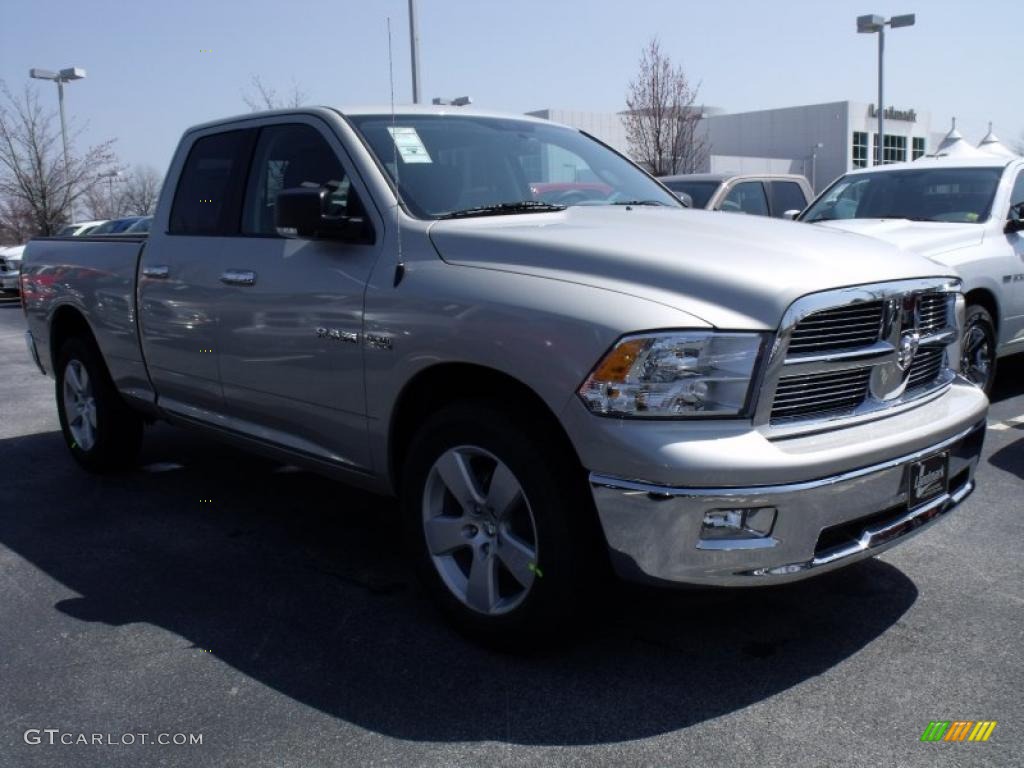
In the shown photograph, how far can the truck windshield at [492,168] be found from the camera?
3.99 m

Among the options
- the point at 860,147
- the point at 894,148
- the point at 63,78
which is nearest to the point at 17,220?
the point at 63,78

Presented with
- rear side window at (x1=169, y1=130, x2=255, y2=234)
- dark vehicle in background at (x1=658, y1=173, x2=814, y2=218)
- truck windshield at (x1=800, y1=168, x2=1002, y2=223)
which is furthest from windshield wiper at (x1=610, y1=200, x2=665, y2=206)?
dark vehicle in background at (x1=658, y1=173, x2=814, y2=218)

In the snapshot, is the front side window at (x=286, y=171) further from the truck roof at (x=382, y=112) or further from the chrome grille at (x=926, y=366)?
the chrome grille at (x=926, y=366)

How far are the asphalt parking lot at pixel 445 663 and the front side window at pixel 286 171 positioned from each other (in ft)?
5.07

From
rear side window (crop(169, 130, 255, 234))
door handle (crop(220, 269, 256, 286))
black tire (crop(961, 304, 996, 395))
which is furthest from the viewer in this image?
black tire (crop(961, 304, 996, 395))

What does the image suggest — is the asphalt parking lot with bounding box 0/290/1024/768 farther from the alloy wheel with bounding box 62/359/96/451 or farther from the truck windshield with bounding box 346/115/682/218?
the truck windshield with bounding box 346/115/682/218

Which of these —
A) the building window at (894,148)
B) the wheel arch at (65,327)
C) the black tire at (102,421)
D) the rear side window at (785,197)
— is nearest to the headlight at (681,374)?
the black tire at (102,421)

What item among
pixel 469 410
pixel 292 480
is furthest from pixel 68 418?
pixel 469 410

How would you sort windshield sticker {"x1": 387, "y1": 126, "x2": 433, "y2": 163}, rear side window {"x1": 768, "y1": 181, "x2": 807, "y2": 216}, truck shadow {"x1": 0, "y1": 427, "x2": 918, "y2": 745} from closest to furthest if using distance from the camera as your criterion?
truck shadow {"x1": 0, "y1": 427, "x2": 918, "y2": 745} → windshield sticker {"x1": 387, "y1": 126, "x2": 433, "y2": 163} → rear side window {"x1": 768, "y1": 181, "x2": 807, "y2": 216}

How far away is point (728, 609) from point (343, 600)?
1503mm

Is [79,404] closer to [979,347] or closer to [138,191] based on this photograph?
[979,347]

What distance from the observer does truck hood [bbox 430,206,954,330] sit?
300cm

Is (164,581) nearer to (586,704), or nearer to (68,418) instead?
(586,704)

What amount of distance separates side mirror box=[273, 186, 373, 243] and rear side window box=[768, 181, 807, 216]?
863 centimetres
